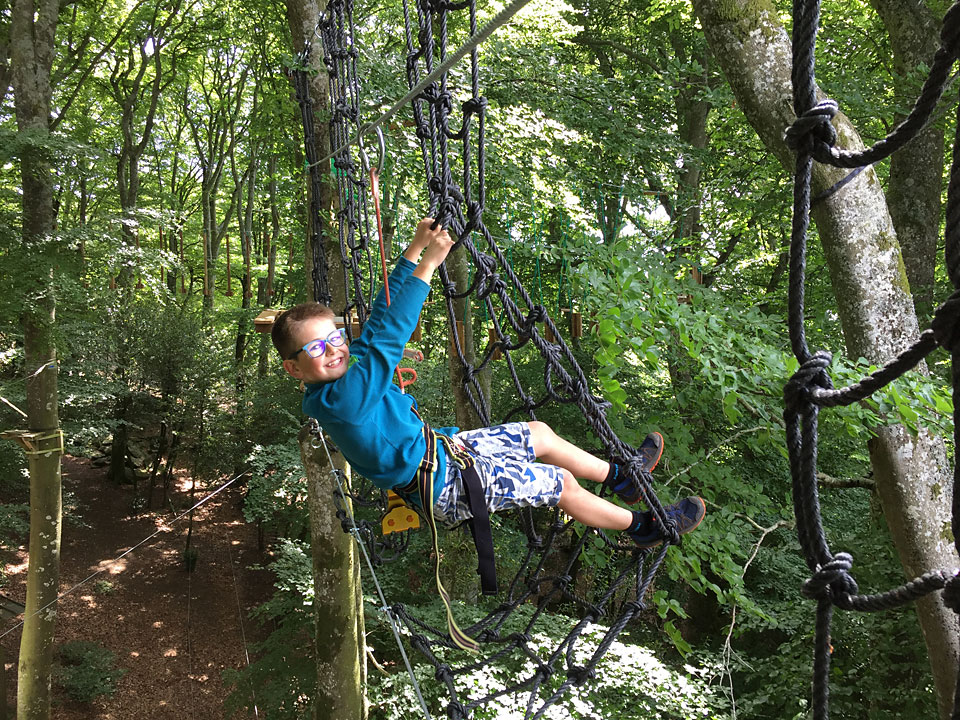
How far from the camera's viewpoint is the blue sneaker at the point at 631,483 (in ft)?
6.91

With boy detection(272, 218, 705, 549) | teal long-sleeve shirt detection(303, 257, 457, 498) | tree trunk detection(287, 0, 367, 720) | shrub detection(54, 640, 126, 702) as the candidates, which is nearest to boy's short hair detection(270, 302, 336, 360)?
boy detection(272, 218, 705, 549)

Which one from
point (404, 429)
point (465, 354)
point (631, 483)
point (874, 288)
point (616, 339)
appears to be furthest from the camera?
point (465, 354)

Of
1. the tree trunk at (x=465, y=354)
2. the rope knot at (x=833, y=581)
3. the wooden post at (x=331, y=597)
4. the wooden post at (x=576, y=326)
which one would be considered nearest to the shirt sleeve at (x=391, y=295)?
the rope knot at (x=833, y=581)

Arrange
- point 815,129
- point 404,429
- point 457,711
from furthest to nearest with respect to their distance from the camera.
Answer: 1. point 404,429
2. point 457,711
3. point 815,129

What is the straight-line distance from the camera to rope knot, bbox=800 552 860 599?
2.78 ft

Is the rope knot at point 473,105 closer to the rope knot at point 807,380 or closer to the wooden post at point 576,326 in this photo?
the rope knot at point 807,380

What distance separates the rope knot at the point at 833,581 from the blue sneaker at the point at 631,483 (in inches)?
44.2

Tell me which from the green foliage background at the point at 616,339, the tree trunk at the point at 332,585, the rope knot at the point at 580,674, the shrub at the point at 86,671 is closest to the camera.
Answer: the rope knot at the point at 580,674

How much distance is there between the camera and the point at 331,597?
4.27m

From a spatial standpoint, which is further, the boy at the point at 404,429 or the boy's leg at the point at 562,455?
the boy's leg at the point at 562,455

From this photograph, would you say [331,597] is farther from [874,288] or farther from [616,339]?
[874,288]

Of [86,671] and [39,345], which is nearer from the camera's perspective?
[39,345]

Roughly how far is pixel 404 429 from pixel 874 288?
7.52ft

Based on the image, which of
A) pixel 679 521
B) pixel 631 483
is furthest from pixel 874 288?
pixel 631 483
